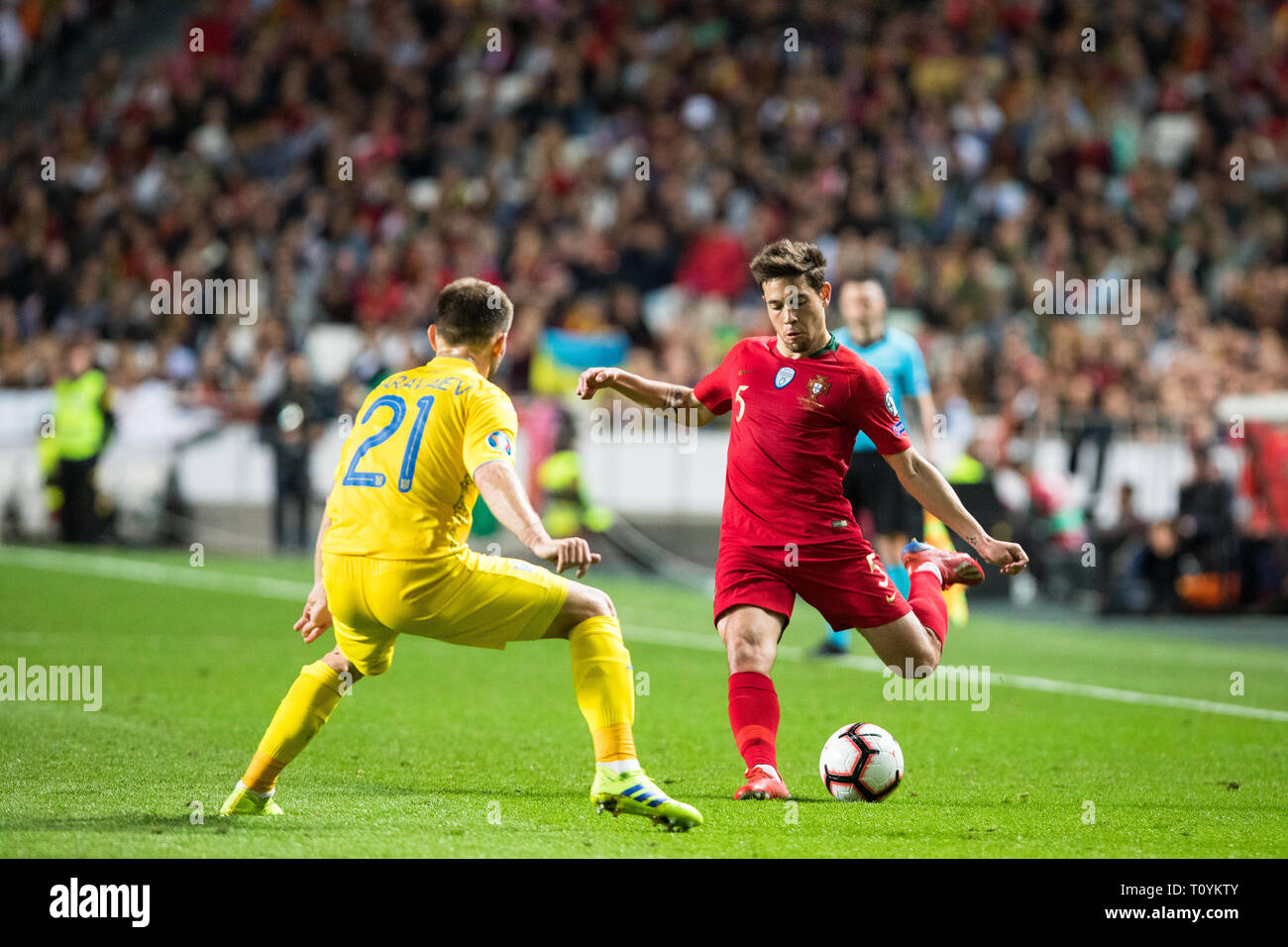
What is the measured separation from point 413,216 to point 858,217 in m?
5.49

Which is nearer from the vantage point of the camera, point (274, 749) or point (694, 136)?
point (274, 749)

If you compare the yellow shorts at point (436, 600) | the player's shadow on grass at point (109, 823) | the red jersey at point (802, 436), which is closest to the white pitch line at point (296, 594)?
the red jersey at point (802, 436)

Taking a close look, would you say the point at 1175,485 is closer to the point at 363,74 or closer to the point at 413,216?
the point at 413,216

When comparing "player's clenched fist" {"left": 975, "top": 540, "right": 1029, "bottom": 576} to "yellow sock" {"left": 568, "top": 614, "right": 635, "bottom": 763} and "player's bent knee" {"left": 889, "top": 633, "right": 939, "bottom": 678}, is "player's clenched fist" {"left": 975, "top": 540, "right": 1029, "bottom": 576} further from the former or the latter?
"yellow sock" {"left": 568, "top": 614, "right": 635, "bottom": 763}

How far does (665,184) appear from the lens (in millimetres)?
21219

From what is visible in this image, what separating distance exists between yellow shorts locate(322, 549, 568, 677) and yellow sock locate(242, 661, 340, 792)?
0.43 ft

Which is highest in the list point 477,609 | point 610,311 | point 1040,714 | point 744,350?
point 610,311

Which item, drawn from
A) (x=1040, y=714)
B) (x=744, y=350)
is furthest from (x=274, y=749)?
(x=1040, y=714)

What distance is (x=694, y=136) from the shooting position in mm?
22047

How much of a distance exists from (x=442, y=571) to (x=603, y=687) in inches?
26.8

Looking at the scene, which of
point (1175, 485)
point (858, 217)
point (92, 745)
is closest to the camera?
point (92, 745)

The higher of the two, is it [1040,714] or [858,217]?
[858,217]

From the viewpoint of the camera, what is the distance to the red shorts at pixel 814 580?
6582 millimetres
